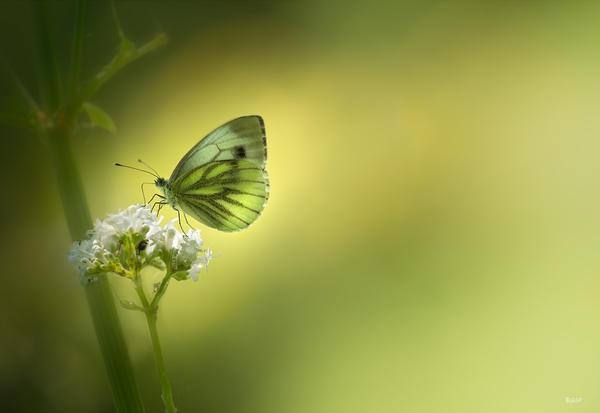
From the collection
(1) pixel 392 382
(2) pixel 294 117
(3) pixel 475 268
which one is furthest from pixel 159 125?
(3) pixel 475 268

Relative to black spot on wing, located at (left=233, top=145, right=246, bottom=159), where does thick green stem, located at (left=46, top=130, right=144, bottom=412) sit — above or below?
below

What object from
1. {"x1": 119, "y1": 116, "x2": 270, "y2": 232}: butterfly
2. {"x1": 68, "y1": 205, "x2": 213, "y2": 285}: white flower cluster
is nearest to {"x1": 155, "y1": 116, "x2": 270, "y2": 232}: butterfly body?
{"x1": 119, "y1": 116, "x2": 270, "y2": 232}: butterfly

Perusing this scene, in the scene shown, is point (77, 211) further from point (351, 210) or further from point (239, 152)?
point (351, 210)

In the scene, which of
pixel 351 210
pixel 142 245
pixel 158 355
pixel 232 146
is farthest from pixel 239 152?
pixel 351 210

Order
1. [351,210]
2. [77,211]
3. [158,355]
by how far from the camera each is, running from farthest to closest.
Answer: [351,210], [77,211], [158,355]

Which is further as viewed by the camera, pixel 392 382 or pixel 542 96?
pixel 542 96

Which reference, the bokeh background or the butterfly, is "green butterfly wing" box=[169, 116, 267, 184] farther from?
the bokeh background

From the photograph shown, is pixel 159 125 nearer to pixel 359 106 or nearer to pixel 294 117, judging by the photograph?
pixel 294 117
